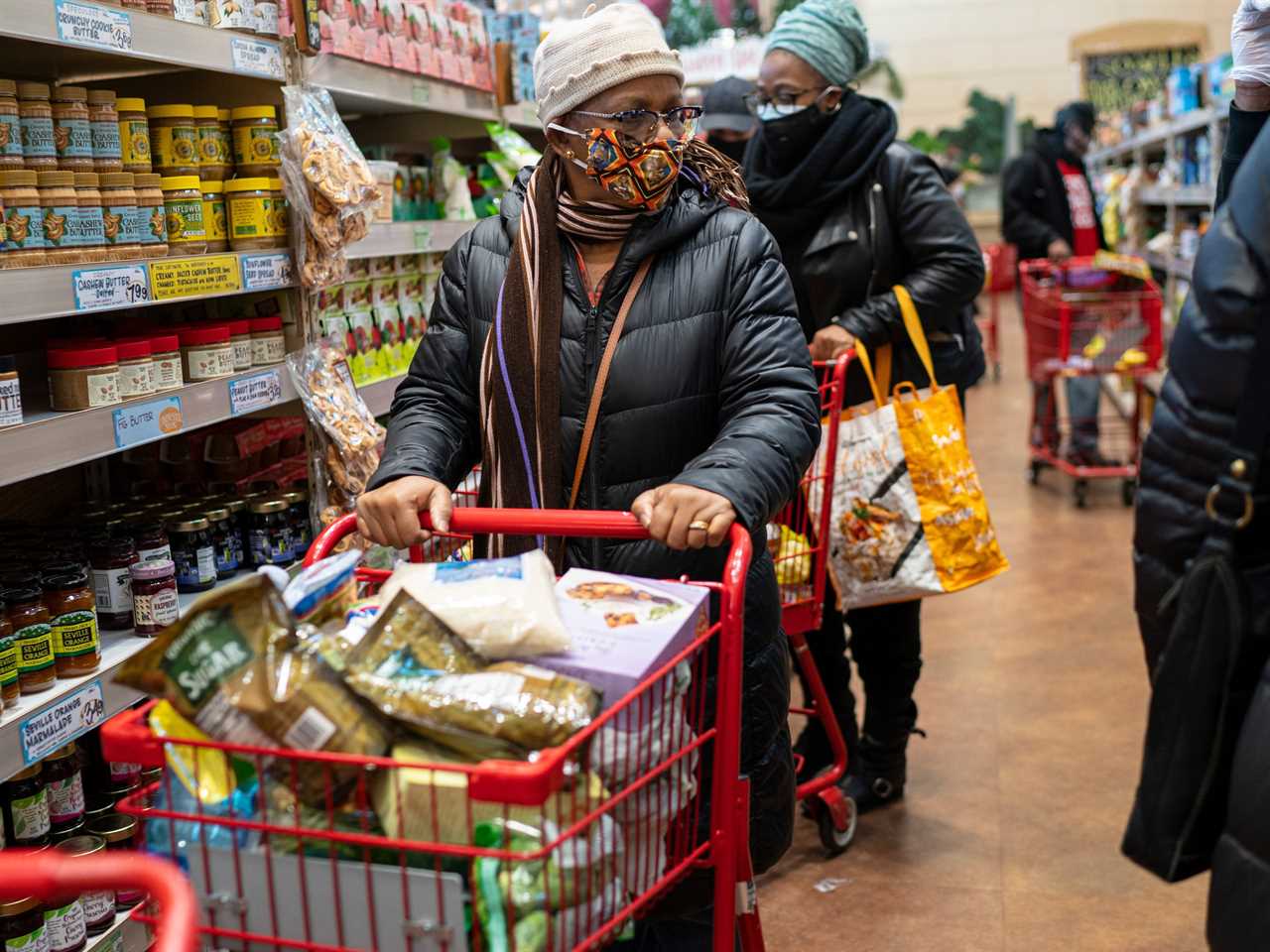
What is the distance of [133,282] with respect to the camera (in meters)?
2.40

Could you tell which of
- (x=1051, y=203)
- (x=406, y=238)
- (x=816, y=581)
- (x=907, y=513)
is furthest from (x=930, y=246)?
(x=1051, y=203)

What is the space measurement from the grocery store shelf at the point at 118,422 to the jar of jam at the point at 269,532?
25cm

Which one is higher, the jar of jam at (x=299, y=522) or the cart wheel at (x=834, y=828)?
the jar of jam at (x=299, y=522)

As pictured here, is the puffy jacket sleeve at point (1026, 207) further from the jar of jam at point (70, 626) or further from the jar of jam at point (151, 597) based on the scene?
the jar of jam at point (70, 626)

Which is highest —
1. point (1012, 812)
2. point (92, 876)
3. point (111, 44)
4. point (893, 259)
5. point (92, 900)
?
point (111, 44)

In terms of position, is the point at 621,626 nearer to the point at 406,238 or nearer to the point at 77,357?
the point at 77,357

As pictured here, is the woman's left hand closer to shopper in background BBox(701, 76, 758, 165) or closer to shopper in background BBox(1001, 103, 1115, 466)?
shopper in background BBox(701, 76, 758, 165)

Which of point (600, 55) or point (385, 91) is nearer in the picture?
point (600, 55)

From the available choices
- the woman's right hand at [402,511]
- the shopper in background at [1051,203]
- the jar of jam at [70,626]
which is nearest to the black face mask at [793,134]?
the woman's right hand at [402,511]

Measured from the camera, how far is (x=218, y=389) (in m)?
2.71

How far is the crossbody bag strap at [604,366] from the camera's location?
1994 mm

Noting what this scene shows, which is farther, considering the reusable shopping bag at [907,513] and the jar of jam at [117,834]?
the reusable shopping bag at [907,513]

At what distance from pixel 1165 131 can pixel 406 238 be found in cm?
657

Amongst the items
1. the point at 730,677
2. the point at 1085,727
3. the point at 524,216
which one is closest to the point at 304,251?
the point at 524,216
